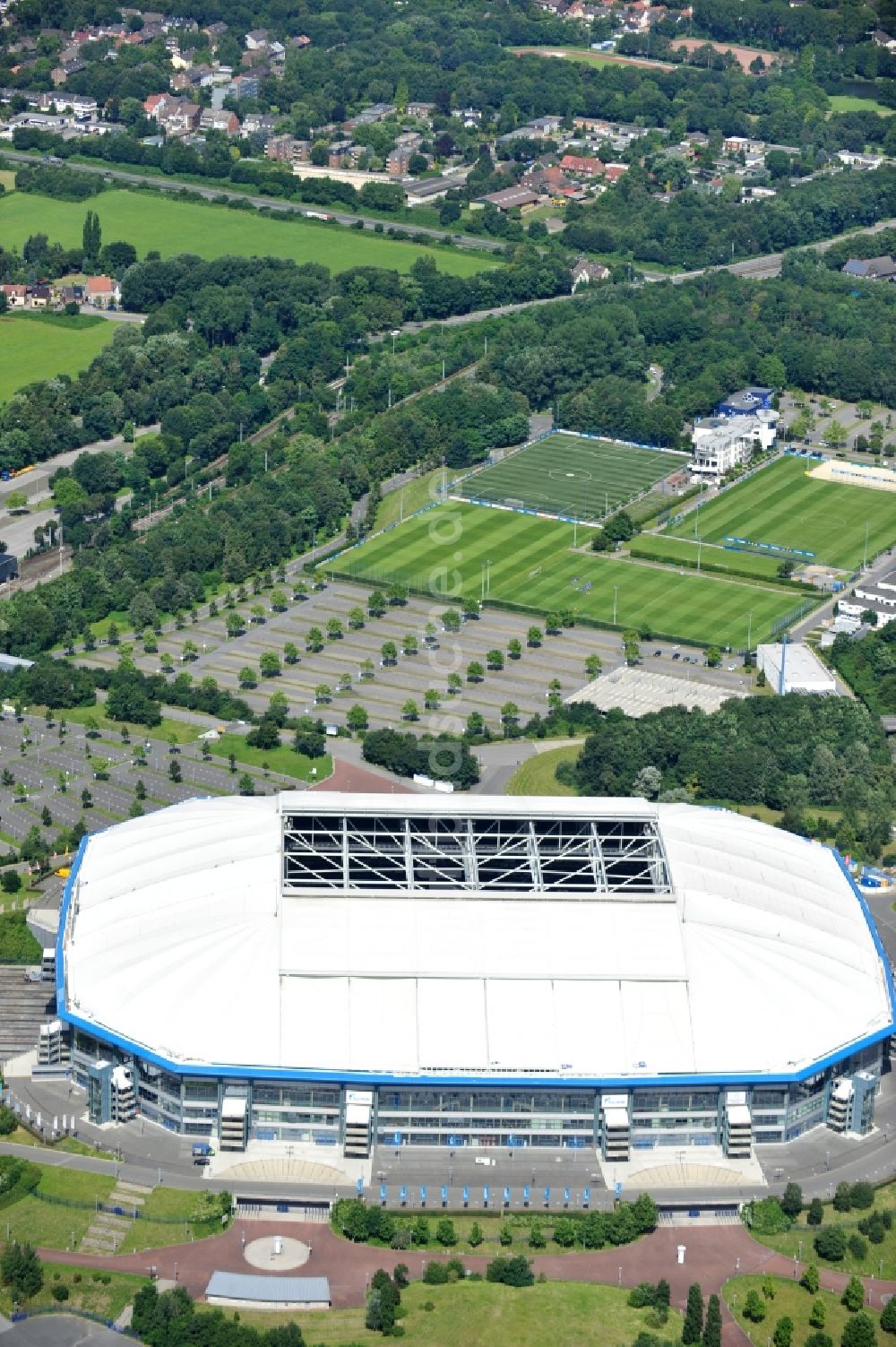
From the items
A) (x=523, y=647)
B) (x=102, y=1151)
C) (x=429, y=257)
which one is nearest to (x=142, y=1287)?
(x=102, y=1151)

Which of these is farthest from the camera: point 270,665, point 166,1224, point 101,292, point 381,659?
point 101,292

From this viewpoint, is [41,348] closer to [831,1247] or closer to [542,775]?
[542,775]

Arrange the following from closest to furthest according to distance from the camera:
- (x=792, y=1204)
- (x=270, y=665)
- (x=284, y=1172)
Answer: (x=792, y=1204) < (x=284, y=1172) < (x=270, y=665)

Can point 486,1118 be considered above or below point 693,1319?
below

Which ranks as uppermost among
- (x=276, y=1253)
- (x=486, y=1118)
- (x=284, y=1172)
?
(x=486, y=1118)

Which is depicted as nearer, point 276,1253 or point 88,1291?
point 88,1291

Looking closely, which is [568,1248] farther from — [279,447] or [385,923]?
[279,447]

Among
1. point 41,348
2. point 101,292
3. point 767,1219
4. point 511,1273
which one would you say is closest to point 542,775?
point 767,1219
